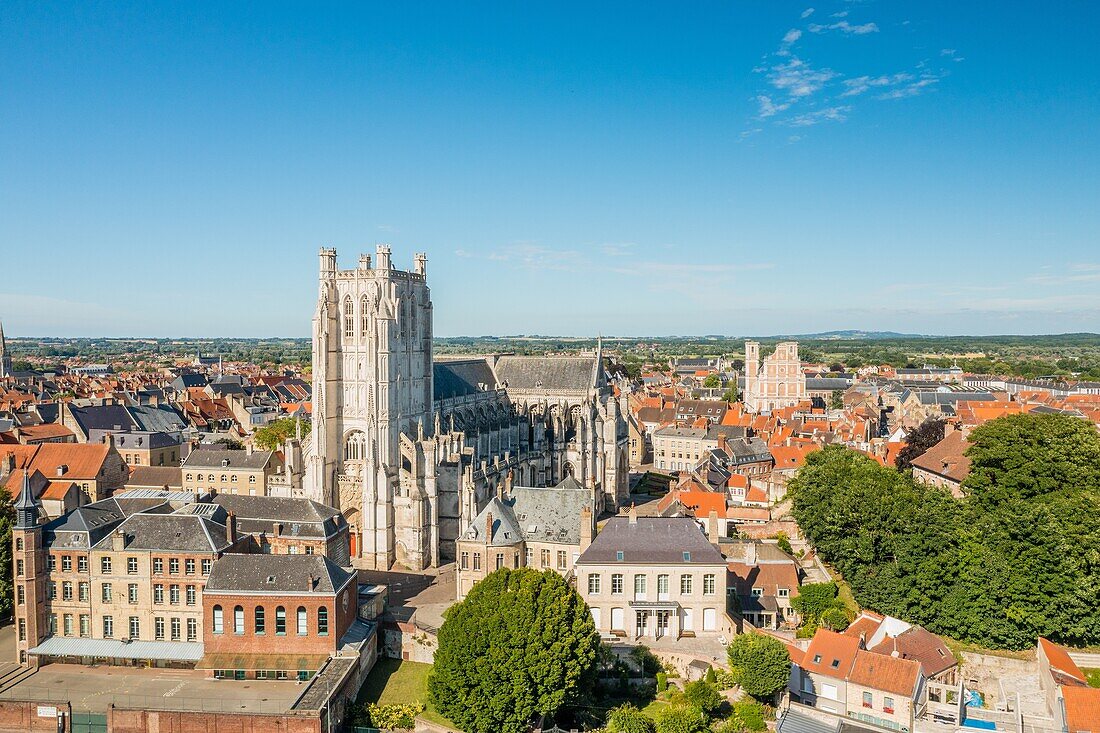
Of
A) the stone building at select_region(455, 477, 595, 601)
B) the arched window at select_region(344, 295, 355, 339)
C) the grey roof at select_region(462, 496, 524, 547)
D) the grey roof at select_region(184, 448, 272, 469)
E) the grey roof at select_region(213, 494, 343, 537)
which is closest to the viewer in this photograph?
the stone building at select_region(455, 477, 595, 601)

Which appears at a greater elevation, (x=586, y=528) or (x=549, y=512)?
(x=549, y=512)

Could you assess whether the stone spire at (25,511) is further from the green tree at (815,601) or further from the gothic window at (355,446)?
the green tree at (815,601)

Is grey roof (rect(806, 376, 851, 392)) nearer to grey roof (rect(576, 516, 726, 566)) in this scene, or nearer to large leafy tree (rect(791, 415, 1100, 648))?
large leafy tree (rect(791, 415, 1100, 648))

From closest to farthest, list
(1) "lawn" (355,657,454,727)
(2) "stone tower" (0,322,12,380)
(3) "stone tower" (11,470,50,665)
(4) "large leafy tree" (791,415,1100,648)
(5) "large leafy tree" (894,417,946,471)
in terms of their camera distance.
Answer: (1) "lawn" (355,657,454,727)
(3) "stone tower" (11,470,50,665)
(4) "large leafy tree" (791,415,1100,648)
(5) "large leafy tree" (894,417,946,471)
(2) "stone tower" (0,322,12,380)

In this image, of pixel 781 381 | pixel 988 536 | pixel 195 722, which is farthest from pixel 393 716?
pixel 781 381

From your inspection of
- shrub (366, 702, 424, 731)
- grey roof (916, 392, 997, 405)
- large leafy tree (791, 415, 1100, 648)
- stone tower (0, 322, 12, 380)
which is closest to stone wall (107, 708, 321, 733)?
shrub (366, 702, 424, 731)

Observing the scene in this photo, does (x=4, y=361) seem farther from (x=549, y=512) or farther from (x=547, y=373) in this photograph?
(x=549, y=512)
